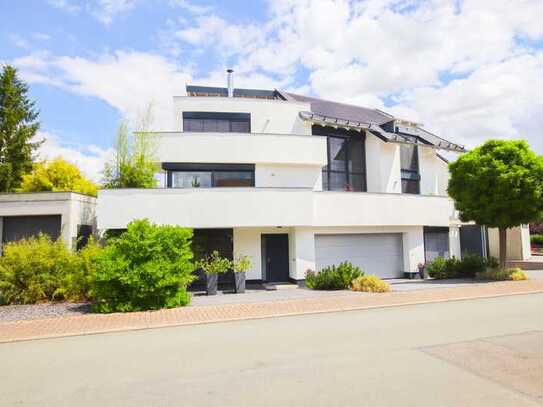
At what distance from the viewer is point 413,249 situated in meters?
19.2

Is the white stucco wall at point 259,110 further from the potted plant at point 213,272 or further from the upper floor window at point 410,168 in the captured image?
the potted plant at point 213,272

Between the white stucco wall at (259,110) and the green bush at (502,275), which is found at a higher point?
the white stucco wall at (259,110)

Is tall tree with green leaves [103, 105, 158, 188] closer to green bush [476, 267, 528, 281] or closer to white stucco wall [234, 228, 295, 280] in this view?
white stucco wall [234, 228, 295, 280]

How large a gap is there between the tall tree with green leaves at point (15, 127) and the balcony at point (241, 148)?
53.0 ft

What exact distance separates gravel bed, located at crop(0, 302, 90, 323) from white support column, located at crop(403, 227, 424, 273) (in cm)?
1429

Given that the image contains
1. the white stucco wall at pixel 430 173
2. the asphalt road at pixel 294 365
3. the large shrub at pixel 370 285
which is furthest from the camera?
the white stucco wall at pixel 430 173

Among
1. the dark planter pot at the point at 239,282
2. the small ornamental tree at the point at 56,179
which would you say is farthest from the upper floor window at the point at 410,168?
the small ornamental tree at the point at 56,179

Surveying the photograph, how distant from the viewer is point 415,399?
4.68 metres

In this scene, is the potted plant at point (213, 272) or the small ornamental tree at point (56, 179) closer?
the potted plant at point (213, 272)

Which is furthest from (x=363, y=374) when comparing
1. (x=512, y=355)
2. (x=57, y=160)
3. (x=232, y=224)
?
(x=57, y=160)

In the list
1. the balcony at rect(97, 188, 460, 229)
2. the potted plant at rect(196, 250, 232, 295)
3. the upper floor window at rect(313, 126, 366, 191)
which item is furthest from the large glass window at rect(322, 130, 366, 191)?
the potted plant at rect(196, 250, 232, 295)

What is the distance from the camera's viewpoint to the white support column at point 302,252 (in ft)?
55.7

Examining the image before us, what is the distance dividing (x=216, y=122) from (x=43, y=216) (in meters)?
8.92

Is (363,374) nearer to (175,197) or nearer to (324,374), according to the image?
(324,374)
